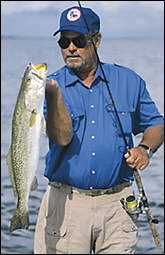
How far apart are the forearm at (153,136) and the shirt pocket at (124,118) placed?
24 cm

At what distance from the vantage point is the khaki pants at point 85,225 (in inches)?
161

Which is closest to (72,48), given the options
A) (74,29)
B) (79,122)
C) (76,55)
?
(76,55)

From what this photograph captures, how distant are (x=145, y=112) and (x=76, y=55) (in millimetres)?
767

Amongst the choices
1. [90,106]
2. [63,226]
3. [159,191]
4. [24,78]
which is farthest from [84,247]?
[159,191]

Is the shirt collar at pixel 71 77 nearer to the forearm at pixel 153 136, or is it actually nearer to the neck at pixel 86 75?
the neck at pixel 86 75

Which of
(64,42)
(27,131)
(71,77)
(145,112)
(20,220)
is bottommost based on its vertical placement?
(20,220)

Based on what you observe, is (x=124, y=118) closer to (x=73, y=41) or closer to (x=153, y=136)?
(x=153, y=136)

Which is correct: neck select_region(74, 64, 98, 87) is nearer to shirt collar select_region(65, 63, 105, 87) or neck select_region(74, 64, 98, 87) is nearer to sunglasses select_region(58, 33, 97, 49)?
shirt collar select_region(65, 63, 105, 87)

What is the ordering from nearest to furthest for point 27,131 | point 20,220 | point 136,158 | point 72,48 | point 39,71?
point 39,71 < point 27,131 < point 20,220 < point 136,158 < point 72,48

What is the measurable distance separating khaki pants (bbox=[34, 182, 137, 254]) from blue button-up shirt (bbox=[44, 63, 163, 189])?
0.44 ft

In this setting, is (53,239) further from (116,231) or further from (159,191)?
(159,191)

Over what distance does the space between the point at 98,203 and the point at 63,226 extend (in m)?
0.33

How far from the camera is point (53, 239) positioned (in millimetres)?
4133

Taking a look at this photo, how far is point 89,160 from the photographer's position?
4.00m
